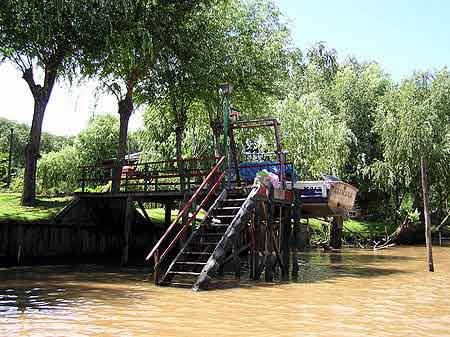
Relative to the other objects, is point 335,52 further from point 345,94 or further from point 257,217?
point 257,217

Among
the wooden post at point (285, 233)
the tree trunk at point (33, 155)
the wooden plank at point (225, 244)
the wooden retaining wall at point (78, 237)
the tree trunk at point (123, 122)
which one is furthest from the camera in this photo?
the tree trunk at point (123, 122)

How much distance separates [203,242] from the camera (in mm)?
14148

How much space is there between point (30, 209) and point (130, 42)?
735cm

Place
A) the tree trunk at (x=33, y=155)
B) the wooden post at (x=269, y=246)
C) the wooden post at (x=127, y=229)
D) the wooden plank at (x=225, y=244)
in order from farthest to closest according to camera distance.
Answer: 1. the tree trunk at (x=33, y=155)
2. the wooden post at (x=127, y=229)
3. the wooden post at (x=269, y=246)
4. the wooden plank at (x=225, y=244)

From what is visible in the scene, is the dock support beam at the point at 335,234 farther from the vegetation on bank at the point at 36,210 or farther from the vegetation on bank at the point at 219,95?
Answer: the vegetation on bank at the point at 36,210

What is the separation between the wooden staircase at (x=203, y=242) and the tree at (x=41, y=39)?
8068mm

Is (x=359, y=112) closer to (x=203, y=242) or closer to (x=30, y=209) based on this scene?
(x=30, y=209)

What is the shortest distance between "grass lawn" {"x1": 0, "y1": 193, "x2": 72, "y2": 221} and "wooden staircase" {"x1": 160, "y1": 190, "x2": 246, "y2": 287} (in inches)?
275

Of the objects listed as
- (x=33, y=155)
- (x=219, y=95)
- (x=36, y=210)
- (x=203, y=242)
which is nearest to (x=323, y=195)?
(x=203, y=242)

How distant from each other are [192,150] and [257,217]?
17.1 m

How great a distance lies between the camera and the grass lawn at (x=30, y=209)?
60.6ft

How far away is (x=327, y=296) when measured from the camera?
36.1 ft

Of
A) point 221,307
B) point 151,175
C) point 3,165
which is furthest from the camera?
point 3,165

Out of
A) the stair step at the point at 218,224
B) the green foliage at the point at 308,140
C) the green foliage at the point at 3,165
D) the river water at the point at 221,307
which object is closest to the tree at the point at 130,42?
the stair step at the point at 218,224
